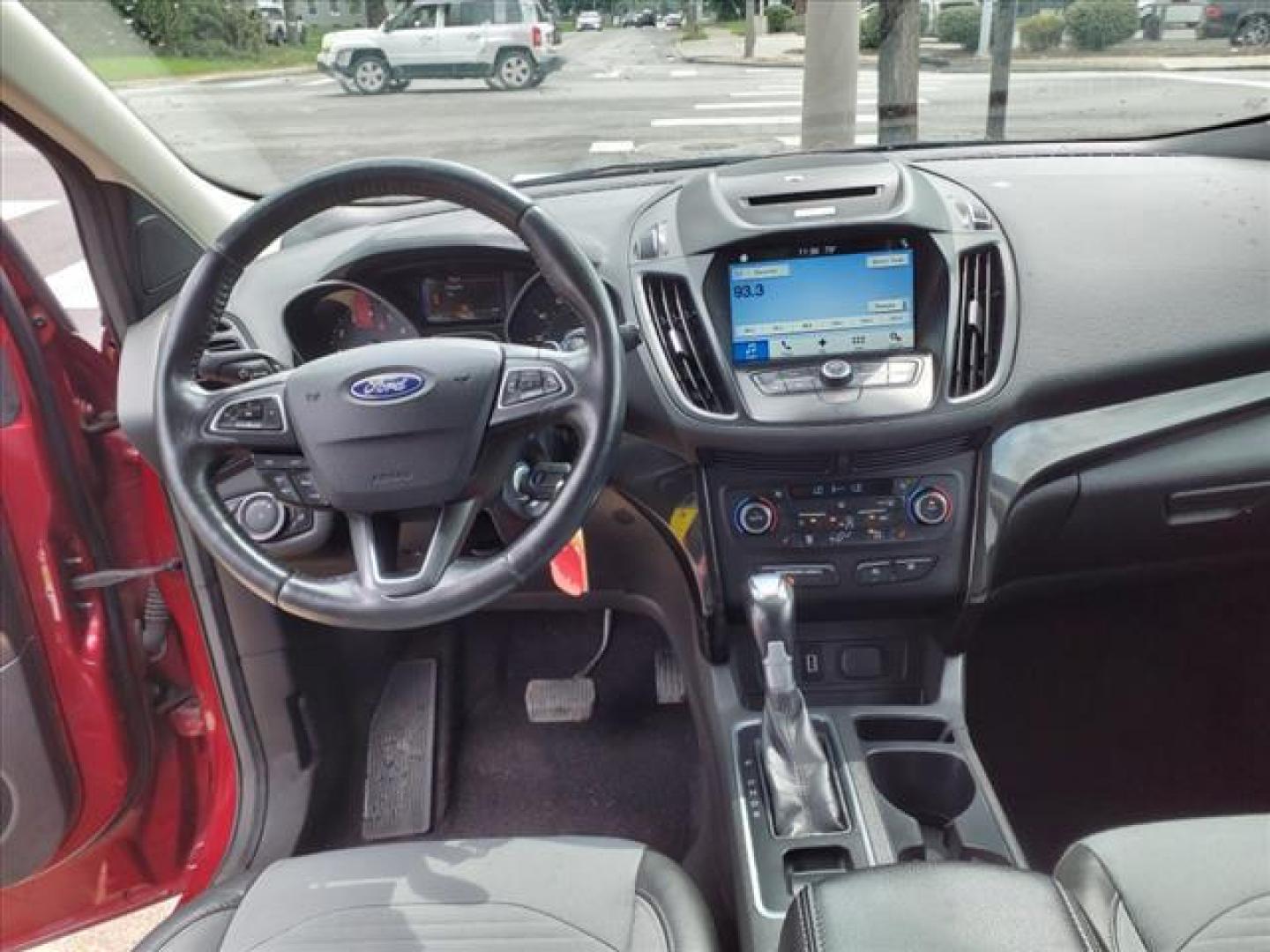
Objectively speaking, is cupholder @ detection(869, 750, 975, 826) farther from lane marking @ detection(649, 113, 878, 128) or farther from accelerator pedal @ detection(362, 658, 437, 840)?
lane marking @ detection(649, 113, 878, 128)

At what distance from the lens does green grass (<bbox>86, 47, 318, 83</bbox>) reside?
5.32 feet

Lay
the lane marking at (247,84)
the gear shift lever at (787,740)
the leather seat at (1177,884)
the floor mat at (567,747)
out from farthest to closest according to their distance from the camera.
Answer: the floor mat at (567,747) → the lane marking at (247,84) → the gear shift lever at (787,740) → the leather seat at (1177,884)

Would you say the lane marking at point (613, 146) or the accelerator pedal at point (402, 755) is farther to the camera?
the accelerator pedal at point (402, 755)

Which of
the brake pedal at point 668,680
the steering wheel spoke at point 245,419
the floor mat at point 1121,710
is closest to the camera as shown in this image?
the steering wheel spoke at point 245,419

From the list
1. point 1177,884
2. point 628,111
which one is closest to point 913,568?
point 1177,884

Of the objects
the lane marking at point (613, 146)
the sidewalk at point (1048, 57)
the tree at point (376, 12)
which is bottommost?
the lane marking at point (613, 146)

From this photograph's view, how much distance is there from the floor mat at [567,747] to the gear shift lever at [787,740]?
2.06 ft

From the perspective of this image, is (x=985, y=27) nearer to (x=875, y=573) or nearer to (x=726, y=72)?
(x=726, y=72)

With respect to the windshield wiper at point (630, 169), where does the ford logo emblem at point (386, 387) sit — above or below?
below

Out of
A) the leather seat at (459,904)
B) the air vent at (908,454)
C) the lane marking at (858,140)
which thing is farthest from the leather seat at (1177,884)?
the lane marking at (858,140)

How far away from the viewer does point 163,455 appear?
134cm

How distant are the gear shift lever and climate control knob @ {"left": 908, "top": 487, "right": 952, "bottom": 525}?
258mm

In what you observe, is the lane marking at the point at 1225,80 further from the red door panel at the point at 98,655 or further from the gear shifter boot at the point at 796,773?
the red door panel at the point at 98,655

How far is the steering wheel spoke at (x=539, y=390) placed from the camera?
4.36 feet
